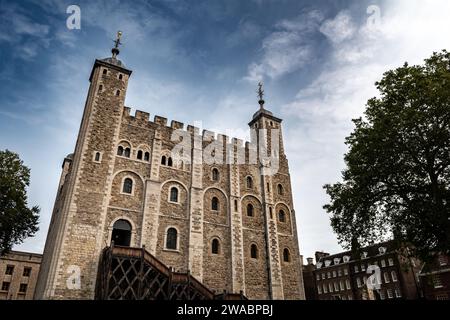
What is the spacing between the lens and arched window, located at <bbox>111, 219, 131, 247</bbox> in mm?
21920

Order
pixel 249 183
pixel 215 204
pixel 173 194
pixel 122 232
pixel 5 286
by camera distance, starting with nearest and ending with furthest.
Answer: pixel 122 232, pixel 173 194, pixel 215 204, pixel 249 183, pixel 5 286

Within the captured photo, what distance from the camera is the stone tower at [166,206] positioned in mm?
20438

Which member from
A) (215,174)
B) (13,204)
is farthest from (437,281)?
(13,204)

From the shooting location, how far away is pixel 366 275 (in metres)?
48.8

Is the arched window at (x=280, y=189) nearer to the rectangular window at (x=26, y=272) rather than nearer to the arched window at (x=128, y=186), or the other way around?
the arched window at (x=128, y=186)

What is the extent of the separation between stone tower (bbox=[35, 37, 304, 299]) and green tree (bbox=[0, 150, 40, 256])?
9.50ft

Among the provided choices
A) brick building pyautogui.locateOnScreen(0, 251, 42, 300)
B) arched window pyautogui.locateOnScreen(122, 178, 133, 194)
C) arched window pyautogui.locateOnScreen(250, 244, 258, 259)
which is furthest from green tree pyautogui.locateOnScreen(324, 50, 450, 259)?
brick building pyautogui.locateOnScreen(0, 251, 42, 300)

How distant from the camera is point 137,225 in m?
22.4

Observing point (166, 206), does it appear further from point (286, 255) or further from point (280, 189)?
point (280, 189)

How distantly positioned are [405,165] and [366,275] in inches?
1506

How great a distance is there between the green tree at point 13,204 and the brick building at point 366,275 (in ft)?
117
